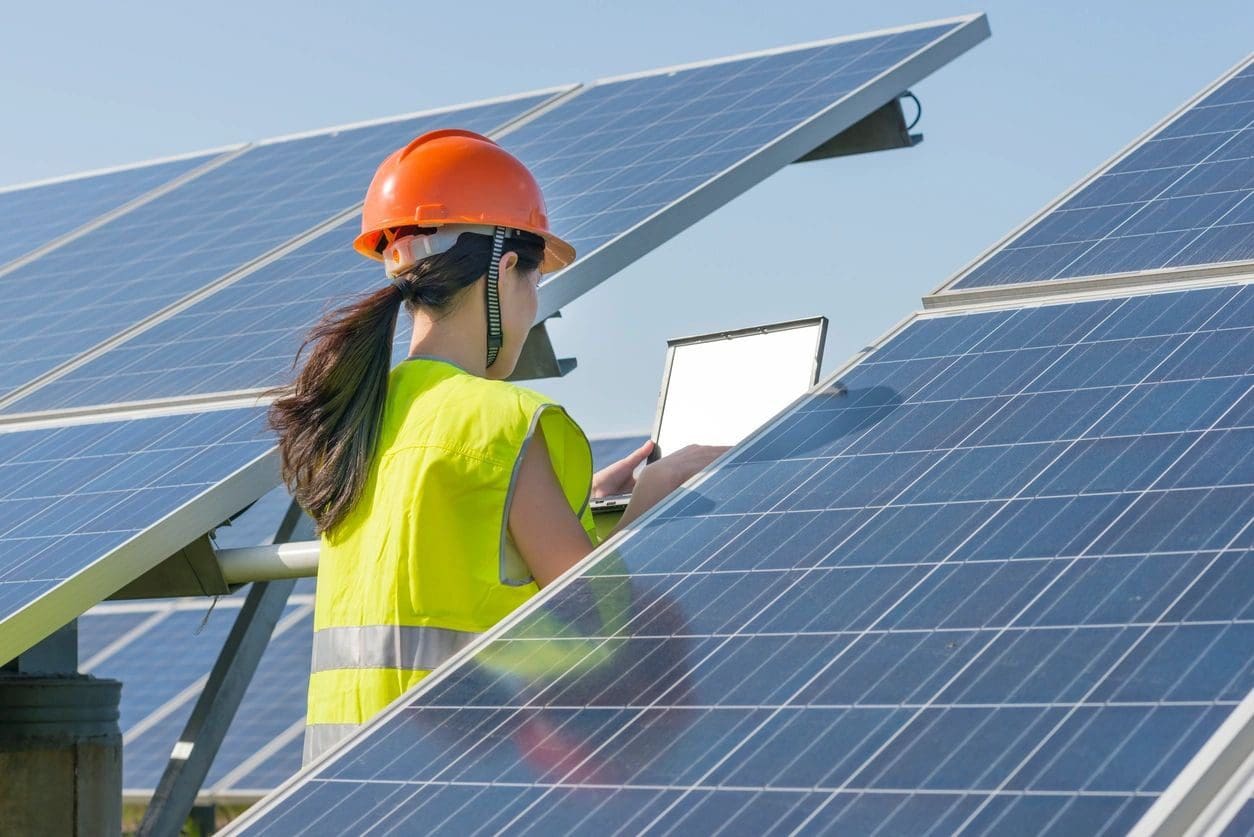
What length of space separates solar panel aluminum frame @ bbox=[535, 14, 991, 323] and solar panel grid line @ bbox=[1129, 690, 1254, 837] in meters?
4.28

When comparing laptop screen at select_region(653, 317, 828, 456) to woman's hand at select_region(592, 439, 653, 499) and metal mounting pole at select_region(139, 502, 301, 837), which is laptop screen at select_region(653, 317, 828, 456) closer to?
woman's hand at select_region(592, 439, 653, 499)

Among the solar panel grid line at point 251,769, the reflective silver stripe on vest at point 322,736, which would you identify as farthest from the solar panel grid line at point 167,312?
the solar panel grid line at point 251,769

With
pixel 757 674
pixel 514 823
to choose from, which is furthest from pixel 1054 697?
pixel 514 823

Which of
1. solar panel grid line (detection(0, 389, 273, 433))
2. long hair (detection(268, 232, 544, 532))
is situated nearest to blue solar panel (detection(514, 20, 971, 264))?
solar panel grid line (detection(0, 389, 273, 433))

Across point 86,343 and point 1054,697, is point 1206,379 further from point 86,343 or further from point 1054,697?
point 86,343

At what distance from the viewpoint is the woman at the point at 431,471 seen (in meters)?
3.98

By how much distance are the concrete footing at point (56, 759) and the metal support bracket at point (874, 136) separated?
12.9 ft

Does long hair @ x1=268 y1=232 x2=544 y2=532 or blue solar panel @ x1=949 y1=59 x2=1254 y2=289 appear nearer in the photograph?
long hair @ x1=268 y1=232 x2=544 y2=532

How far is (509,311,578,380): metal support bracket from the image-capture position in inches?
293

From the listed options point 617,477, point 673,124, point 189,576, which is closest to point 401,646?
point 617,477

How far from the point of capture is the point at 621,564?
13.3 feet

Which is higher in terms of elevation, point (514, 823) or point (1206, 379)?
point (1206, 379)

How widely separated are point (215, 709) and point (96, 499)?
1.46 metres

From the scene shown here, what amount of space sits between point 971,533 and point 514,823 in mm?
1110
